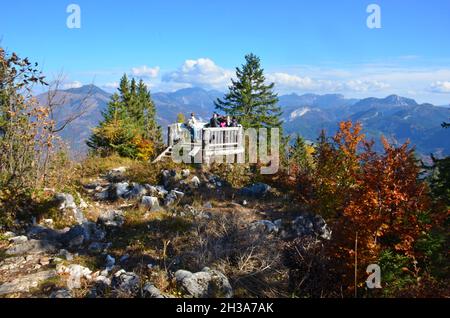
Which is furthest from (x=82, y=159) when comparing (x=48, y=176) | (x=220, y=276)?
(x=220, y=276)

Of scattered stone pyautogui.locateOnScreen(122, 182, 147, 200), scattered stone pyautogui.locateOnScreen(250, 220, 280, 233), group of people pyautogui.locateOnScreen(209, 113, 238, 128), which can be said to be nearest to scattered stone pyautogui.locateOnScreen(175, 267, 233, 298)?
scattered stone pyautogui.locateOnScreen(250, 220, 280, 233)

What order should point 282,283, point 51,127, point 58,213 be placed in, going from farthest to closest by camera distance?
1. point 51,127
2. point 58,213
3. point 282,283

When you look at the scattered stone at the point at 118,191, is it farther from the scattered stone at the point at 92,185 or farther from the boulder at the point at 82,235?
the boulder at the point at 82,235

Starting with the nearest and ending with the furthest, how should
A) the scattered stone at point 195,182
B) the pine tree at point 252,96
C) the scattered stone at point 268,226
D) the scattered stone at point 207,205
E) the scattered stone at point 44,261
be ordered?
the scattered stone at point 44,261 < the scattered stone at point 268,226 < the scattered stone at point 207,205 < the scattered stone at point 195,182 < the pine tree at point 252,96

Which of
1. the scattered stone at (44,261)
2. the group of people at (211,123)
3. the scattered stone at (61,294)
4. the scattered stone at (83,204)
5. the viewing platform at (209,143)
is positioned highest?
the group of people at (211,123)

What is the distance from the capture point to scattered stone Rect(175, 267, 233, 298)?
21.4 feet

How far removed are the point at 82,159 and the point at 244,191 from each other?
26.2 ft

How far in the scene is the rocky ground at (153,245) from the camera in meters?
6.70

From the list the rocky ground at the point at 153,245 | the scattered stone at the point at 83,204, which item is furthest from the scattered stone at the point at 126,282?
the scattered stone at the point at 83,204

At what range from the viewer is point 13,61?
31.5ft

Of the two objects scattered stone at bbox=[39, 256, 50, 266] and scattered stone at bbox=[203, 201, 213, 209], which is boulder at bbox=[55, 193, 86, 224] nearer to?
scattered stone at bbox=[39, 256, 50, 266]

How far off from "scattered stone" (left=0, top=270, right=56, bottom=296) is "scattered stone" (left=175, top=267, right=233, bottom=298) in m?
2.56

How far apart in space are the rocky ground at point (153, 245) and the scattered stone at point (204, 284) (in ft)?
0.06
